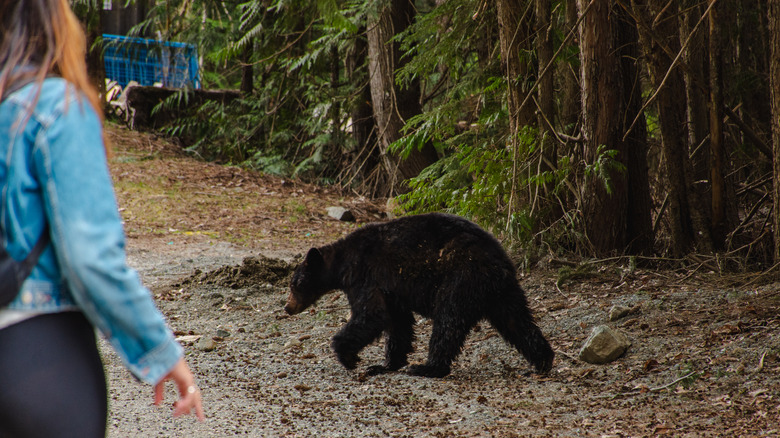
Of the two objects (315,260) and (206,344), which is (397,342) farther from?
(206,344)

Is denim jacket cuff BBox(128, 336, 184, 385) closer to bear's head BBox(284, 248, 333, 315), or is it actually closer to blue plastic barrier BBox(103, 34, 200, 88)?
bear's head BBox(284, 248, 333, 315)

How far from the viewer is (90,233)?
169cm

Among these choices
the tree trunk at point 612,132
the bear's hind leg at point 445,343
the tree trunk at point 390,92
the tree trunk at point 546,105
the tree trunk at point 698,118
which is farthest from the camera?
the tree trunk at point 390,92

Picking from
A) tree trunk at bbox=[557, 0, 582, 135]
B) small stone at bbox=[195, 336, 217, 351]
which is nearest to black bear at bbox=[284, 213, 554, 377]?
small stone at bbox=[195, 336, 217, 351]

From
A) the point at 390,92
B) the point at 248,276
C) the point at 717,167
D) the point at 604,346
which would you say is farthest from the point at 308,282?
the point at 390,92

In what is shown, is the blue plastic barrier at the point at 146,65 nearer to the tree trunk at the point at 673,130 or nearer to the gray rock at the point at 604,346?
the tree trunk at the point at 673,130

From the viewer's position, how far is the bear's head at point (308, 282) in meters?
6.37

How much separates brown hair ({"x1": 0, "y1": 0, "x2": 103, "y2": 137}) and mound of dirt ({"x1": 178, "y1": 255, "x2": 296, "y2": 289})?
707 centimetres

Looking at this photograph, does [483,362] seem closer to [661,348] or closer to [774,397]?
[661,348]

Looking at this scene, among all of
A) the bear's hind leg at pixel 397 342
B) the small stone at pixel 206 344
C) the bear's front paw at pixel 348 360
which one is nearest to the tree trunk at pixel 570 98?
the bear's hind leg at pixel 397 342

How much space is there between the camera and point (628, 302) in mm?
6840

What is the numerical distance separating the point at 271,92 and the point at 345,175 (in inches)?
120

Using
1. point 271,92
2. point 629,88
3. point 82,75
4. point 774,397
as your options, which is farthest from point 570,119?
point 271,92

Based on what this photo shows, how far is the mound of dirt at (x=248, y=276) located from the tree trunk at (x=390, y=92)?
189 inches
